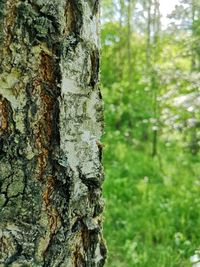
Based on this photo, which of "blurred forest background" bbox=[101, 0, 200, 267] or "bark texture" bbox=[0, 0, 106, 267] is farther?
"blurred forest background" bbox=[101, 0, 200, 267]

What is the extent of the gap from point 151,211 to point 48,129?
278 centimetres

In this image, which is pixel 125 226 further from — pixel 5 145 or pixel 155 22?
pixel 155 22

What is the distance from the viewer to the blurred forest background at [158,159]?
120 inches

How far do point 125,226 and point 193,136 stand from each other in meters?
1.62

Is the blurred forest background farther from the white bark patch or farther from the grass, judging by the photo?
the white bark patch

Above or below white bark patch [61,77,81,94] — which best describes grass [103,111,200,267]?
below

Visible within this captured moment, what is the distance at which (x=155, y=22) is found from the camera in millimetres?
6328

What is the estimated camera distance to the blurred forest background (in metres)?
3.05

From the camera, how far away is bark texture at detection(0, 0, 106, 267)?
37.1 inches

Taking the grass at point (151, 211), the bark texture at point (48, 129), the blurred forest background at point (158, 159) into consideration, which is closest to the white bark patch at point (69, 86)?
the bark texture at point (48, 129)

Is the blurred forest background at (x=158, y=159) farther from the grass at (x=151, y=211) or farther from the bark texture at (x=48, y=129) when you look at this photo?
the bark texture at (x=48, y=129)

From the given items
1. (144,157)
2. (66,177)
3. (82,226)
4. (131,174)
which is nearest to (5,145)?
(66,177)

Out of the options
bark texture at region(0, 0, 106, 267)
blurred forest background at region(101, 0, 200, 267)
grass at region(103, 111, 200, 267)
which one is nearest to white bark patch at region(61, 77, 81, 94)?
bark texture at region(0, 0, 106, 267)

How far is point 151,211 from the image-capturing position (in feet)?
12.1
